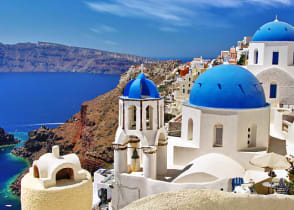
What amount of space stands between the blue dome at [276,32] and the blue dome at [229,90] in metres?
6.52

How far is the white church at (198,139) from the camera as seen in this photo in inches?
444

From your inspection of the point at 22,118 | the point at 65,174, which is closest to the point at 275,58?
the point at 65,174

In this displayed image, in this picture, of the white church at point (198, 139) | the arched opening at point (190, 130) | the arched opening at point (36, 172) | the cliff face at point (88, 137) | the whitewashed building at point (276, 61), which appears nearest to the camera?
the arched opening at point (36, 172)

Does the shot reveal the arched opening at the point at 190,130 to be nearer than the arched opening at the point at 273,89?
Yes

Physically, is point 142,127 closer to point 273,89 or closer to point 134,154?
point 134,154

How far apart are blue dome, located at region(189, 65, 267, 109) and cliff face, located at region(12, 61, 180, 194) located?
25.1 meters

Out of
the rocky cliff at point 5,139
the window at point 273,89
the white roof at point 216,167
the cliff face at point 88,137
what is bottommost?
the rocky cliff at point 5,139

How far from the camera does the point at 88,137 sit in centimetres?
4325

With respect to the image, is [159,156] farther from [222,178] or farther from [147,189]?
[222,178]

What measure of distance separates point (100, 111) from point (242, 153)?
38.0 meters

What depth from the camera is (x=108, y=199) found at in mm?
16875

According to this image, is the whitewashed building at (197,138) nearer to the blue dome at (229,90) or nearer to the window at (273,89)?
the blue dome at (229,90)

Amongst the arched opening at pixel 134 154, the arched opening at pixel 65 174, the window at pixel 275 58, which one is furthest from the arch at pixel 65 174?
the window at pixel 275 58

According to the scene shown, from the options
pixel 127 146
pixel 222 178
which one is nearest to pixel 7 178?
pixel 127 146
